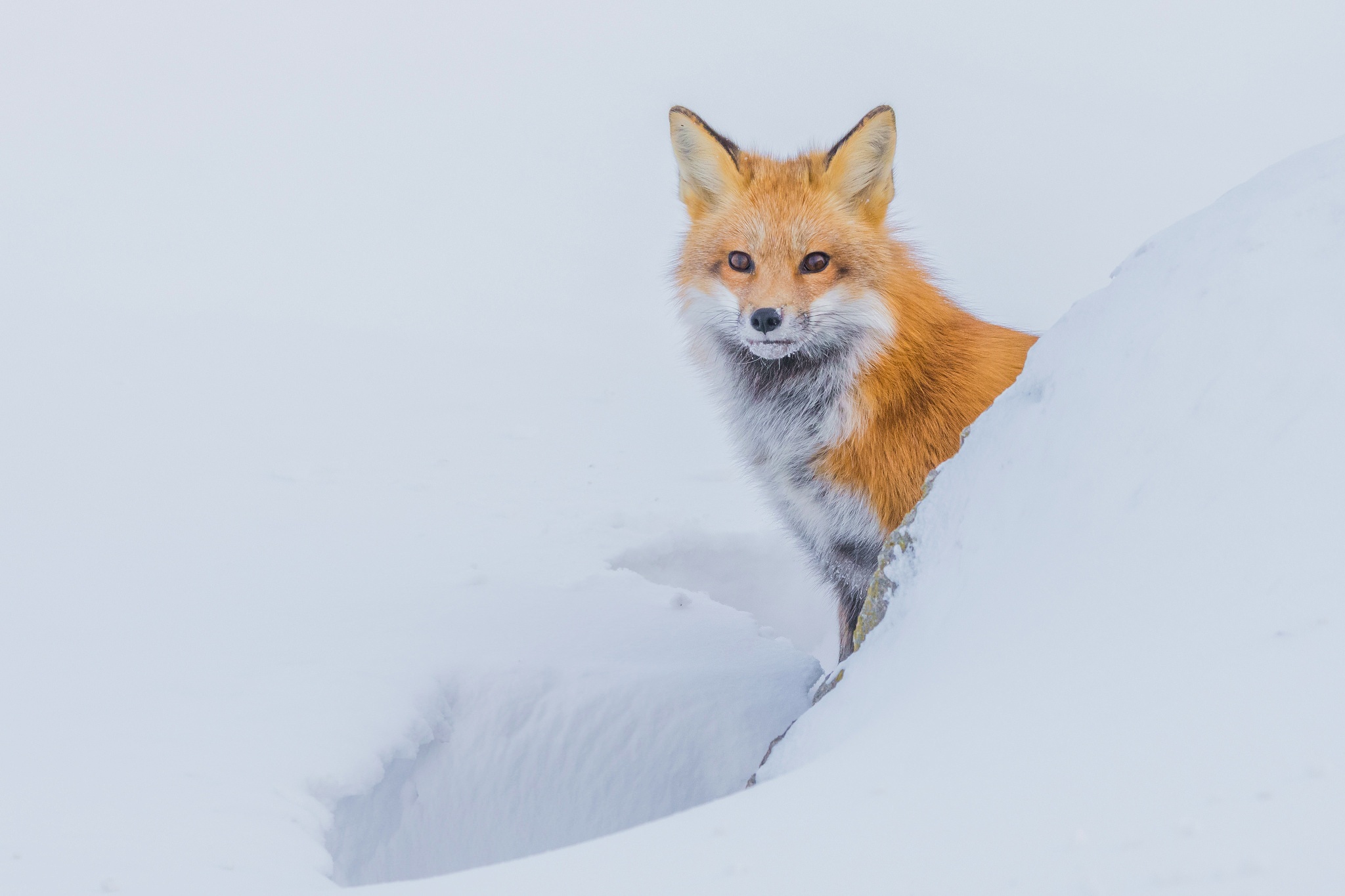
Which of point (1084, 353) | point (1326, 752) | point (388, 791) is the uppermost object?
point (1084, 353)

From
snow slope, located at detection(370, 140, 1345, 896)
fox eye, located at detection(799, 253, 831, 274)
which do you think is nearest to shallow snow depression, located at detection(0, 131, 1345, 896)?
snow slope, located at detection(370, 140, 1345, 896)

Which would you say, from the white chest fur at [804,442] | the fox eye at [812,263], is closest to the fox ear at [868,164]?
the fox eye at [812,263]

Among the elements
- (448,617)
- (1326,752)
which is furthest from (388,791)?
(1326,752)

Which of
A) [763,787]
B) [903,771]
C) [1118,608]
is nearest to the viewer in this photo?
[903,771]

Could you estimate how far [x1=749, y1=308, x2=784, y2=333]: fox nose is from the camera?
3570 mm

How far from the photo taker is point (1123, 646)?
1963mm

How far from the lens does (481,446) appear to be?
7117 mm

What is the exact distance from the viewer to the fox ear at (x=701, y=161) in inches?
157

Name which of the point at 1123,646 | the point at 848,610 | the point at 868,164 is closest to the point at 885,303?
the point at 868,164

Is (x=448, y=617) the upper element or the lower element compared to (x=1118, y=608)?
lower

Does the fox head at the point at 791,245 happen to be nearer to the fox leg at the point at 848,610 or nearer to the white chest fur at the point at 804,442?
the white chest fur at the point at 804,442

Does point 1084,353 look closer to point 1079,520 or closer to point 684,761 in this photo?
point 1079,520

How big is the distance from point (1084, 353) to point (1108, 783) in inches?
55.9

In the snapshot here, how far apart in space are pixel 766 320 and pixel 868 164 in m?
0.82
